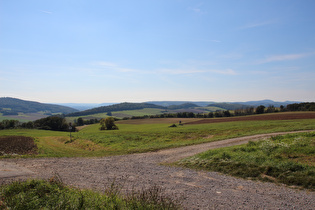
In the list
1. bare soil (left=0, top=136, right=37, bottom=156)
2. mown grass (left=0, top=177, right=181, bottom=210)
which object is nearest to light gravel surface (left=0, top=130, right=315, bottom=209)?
mown grass (left=0, top=177, right=181, bottom=210)

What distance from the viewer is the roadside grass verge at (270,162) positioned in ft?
30.0

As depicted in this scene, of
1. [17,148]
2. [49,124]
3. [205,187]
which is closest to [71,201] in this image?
[205,187]

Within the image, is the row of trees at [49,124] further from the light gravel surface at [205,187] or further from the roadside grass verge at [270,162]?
the roadside grass verge at [270,162]

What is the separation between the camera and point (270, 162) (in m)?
10.9

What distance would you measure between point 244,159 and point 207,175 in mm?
2769

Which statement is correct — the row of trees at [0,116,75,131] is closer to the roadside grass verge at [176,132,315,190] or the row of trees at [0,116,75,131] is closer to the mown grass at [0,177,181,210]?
the roadside grass verge at [176,132,315,190]

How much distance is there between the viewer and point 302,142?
43.1 ft

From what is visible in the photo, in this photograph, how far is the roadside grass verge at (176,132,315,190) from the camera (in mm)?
9157

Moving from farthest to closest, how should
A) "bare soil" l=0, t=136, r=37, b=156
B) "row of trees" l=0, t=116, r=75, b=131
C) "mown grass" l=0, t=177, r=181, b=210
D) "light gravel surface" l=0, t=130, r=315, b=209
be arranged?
"row of trees" l=0, t=116, r=75, b=131 → "bare soil" l=0, t=136, r=37, b=156 → "light gravel surface" l=0, t=130, r=315, b=209 → "mown grass" l=0, t=177, r=181, b=210

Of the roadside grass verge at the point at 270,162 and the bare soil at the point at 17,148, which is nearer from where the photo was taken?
the roadside grass verge at the point at 270,162

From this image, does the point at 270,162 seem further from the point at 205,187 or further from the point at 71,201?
the point at 71,201

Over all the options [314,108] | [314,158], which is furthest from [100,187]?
[314,108]

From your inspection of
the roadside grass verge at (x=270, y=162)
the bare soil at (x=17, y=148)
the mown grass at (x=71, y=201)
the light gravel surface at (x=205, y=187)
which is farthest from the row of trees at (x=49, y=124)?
the mown grass at (x=71, y=201)

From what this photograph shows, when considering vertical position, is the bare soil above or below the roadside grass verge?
below
